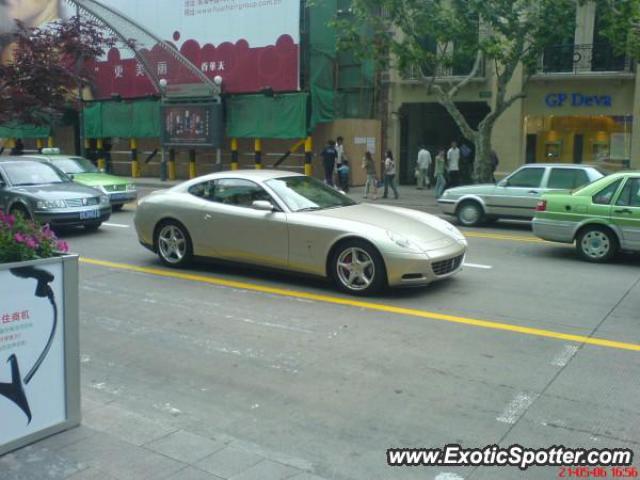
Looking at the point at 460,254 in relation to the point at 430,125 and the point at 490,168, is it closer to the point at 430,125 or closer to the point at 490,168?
the point at 490,168

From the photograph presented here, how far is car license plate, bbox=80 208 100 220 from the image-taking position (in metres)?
13.4

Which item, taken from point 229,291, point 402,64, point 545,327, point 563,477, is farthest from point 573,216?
point 402,64

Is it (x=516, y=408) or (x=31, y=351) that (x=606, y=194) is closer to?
(x=516, y=408)

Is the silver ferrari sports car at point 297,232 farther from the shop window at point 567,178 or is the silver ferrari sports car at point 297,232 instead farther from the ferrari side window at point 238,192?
the shop window at point 567,178

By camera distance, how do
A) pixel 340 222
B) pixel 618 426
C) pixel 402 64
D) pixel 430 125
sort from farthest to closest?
pixel 430 125, pixel 402 64, pixel 340 222, pixel 618 426

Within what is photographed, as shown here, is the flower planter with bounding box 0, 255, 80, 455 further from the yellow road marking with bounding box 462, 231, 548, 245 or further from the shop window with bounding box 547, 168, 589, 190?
the shop window with bounding box 547, 168, 589, 190

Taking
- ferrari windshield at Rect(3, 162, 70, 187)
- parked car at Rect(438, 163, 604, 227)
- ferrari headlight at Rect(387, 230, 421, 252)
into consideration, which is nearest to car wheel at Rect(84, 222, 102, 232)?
ferrari windshield at Rect(3, 162, 70, 187)

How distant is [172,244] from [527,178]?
8.10m

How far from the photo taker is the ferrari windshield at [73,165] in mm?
17766

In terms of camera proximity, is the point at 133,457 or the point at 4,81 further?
the point at 4,81

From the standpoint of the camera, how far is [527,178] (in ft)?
48.3

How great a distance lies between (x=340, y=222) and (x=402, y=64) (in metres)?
12.4

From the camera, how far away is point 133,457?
13.2 feet
